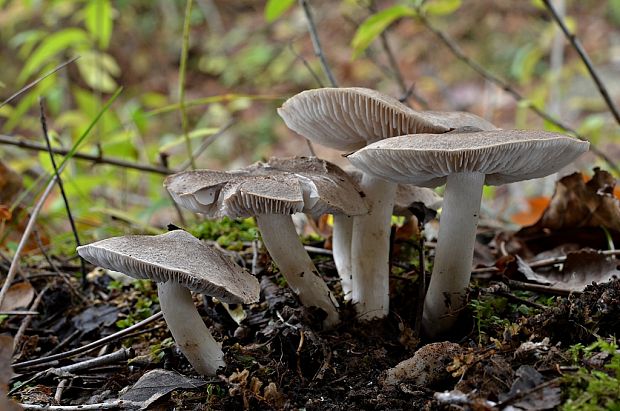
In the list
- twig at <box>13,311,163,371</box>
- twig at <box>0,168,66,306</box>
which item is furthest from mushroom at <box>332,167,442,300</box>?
twig at <box>0,168,66,306</box>

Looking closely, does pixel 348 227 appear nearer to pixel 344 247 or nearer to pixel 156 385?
pixel 344 247

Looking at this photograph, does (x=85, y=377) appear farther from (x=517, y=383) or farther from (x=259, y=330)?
(x=517, y=383)

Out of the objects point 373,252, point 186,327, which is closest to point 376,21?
point 373,252

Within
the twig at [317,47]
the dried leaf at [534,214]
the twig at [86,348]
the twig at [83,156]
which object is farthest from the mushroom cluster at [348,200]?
the dried leaf at [534,214]

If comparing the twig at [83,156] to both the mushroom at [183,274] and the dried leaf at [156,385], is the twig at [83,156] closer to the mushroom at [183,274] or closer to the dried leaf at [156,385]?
the mushroom at [183,274]

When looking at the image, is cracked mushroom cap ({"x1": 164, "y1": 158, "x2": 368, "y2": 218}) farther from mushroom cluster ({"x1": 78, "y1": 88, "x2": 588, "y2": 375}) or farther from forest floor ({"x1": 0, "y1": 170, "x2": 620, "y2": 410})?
forest floor ({"x1": 0, "y1": 170, "x2": 620, "y2": 410})
